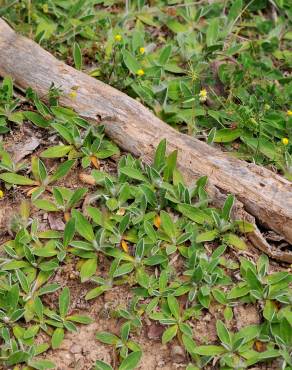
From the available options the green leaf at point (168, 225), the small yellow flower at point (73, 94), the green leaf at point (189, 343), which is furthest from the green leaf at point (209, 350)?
the small yellow flower at point (73, 94)

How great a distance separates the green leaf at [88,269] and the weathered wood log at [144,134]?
846 millimetres

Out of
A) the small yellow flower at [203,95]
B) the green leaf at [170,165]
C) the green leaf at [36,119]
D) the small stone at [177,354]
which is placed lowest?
the small stone at [177,354]

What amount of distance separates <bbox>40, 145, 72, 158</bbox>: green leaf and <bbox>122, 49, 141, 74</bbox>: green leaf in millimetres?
895

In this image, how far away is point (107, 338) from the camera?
12.7 feet

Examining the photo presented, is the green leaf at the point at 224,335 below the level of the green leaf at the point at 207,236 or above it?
below

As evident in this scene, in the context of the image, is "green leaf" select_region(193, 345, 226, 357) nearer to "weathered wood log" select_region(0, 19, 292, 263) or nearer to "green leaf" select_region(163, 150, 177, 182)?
"weathered wood log" select_region(0, 19, 292, 263)

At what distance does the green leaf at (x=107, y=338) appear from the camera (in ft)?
12.7

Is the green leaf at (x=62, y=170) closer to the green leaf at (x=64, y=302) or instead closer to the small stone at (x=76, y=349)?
the green leaf at (x=64, y=302)

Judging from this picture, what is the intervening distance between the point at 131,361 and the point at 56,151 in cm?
159

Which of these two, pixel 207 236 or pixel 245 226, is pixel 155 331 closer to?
pixel 207 236

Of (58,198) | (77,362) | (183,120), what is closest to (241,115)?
(183,120)

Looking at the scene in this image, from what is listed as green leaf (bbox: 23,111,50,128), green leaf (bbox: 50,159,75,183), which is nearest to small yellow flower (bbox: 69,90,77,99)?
green leaf (bbox: 23,111,50,128)

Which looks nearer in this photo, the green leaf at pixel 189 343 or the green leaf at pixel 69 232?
the green leaf at pixel 189 343

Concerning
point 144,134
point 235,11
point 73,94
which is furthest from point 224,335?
point 235,11
